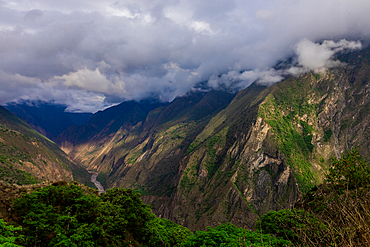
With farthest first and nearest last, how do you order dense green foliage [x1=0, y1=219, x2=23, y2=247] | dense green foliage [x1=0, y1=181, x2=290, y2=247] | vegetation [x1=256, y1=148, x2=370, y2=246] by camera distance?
1. dense green foliage [x1=0, y1=181, x2=290, y2=247]
2. dense green foliage [x1=0, y1=219, x2=23, y2=247]
3. vegetation [x1=256, y1=148, x2=370, y2=246]

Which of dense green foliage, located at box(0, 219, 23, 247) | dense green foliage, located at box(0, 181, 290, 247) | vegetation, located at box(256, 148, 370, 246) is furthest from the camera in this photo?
dense green foliage, located at box(0, 181, 290, 247)

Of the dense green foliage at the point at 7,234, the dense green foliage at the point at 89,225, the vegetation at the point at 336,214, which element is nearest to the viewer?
the vegetation at the point at 336,214

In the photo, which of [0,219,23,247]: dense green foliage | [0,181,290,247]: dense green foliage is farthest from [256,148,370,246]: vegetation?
[0,219,23,247]: dense green foliage

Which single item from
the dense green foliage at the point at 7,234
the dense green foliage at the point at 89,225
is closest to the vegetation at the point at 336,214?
the dense green foliage at the point at 89,225

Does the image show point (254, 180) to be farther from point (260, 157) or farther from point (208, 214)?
point (208, 214)

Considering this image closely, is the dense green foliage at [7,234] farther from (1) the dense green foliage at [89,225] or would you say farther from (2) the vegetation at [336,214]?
(2) the vegetation at [336,214]

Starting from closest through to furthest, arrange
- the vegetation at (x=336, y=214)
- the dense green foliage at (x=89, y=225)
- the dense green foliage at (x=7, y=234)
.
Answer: the vegetation at (x=336, y=214) < the dense green foliage at (x=7, y=234) < the dense green foliage at (x=89, y=225)

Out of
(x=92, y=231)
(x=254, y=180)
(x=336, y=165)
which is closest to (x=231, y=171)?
(x=254, y=180)

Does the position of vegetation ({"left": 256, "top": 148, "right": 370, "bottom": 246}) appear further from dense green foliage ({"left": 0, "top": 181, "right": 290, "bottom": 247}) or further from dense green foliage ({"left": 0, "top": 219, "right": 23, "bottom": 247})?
dense green foliage ({"left": 0, "top": 219, "right": 23, "bottom": 247})
